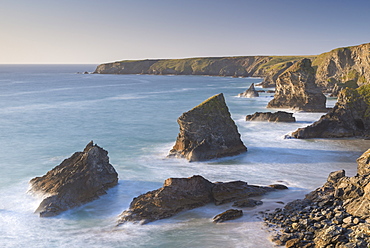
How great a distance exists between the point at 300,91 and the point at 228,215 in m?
51.0

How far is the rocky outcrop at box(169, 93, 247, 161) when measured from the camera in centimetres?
3444

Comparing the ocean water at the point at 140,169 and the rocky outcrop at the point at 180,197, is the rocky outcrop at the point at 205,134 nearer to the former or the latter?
the ocean water at the point at 140,169

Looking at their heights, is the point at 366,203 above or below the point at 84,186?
above

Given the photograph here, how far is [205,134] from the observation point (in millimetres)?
34562

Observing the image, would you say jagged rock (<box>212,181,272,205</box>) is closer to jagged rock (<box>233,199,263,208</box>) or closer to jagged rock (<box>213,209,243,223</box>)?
jagged rock (<box>233,199,263,208</box>)

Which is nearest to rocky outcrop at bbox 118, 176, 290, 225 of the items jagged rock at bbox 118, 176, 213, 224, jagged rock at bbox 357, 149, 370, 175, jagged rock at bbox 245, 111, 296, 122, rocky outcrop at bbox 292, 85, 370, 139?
jagged rock at bbox 118, 176, 213, 224

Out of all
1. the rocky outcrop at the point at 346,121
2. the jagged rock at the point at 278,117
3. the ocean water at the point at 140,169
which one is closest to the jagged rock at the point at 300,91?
the ocean water at the point at 140,169

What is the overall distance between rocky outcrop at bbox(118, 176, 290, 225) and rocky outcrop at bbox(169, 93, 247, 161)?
34.0 feet

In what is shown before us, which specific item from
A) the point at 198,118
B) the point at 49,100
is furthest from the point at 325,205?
the point at 49,100

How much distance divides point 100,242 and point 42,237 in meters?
3.45

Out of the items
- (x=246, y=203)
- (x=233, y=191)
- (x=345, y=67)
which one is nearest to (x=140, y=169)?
(x=233, y=191)

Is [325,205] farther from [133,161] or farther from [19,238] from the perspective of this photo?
[133,161]

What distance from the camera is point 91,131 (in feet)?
170

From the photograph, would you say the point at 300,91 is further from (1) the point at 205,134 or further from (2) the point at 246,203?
(2) the point at 246,203
